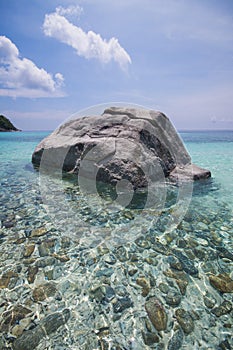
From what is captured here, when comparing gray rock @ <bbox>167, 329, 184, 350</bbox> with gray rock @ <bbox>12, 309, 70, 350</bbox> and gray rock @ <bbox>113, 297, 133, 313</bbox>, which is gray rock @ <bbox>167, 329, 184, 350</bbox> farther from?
gray rock @ <bbox>12, 309, 70, 350</bbox>

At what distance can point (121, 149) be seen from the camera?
798cm

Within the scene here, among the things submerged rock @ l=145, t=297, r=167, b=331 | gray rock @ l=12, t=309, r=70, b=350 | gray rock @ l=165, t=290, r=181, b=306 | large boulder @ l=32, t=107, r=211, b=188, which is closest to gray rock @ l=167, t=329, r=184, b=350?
submerged rock @ l=145, t=297, r=167, b=331

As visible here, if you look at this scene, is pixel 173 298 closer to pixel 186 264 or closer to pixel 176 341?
pixel 176 341

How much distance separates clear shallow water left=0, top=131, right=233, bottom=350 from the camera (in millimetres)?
2410

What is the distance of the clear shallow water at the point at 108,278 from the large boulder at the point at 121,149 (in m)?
2.42

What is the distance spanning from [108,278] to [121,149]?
5446mm

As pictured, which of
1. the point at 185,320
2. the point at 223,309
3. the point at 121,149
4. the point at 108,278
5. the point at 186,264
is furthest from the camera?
the point at 121,149

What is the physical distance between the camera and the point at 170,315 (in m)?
2.65

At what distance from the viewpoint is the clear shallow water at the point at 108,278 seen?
2.41 m

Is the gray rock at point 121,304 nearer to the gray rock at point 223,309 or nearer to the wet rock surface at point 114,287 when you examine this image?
the wet rock surface at point 114,287

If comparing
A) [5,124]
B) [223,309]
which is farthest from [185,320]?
[5,124]

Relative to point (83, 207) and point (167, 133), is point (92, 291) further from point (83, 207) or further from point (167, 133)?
point (167, 133)

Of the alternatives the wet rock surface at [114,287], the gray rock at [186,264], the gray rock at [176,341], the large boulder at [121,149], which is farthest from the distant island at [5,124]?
the gray rock at [176,341]

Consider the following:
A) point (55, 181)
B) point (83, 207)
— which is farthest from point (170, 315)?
point (55, 181)
